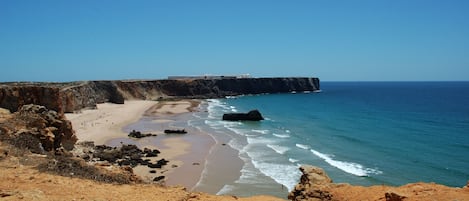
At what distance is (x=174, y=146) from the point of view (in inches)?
1566

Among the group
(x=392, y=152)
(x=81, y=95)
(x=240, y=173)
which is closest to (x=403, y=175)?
(x=392, y=152)

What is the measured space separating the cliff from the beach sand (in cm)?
460

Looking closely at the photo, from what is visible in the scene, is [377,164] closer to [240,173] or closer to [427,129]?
[240,173]

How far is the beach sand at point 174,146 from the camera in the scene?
1094 inches

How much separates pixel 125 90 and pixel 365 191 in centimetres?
9856

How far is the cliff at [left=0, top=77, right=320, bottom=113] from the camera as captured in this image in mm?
45531

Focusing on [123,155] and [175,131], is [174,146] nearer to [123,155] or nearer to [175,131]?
[123,155]

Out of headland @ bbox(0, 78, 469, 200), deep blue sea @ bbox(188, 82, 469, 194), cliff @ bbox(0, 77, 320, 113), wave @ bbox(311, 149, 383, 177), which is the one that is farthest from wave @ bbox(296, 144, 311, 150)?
cliff @ bbox(0, 77, 320, 113)

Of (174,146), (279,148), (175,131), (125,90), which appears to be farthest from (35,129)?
(125,90)

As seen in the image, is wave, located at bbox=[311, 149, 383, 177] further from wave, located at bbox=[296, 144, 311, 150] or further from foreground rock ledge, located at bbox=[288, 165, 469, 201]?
foreground rock ledge, located at bbox=[288, 165, 469, 201]

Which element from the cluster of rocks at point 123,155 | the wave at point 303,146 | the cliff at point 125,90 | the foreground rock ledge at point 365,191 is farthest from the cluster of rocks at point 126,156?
the foreground rock ledge at point 365,191

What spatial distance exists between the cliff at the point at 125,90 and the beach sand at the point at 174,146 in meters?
4.60

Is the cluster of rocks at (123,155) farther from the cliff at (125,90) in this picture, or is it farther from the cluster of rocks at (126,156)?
the cliff at (125,90)

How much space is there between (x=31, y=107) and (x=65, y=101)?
139 ft
